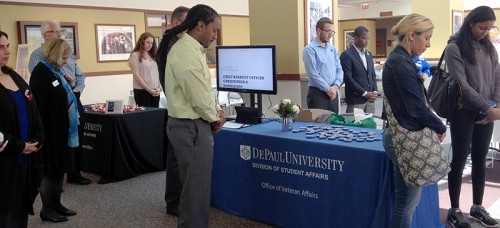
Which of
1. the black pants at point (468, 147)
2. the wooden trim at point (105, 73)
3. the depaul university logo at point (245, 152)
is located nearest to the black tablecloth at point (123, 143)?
the depaul university logo at point (245, 152)

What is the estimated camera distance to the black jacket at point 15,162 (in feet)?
7.81

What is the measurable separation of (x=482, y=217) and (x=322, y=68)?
6.28 feet

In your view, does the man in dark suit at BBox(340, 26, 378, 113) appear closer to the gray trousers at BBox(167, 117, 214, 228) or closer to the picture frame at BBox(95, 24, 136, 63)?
the gray trousers at BBox(167, 117, 214, 228)

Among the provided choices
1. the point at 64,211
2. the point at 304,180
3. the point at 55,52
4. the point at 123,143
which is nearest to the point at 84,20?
the point at 123,143

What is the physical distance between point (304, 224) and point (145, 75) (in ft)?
9.55

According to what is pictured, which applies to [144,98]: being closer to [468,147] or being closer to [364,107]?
[364,107]

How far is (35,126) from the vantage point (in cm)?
264

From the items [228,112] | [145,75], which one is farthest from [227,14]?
[145,75]

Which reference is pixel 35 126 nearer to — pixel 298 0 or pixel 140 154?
pixel 140 154

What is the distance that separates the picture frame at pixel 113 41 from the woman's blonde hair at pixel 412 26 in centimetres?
639

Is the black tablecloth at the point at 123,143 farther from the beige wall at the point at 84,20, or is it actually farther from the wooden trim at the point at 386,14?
the wooden trim at the point at 386,14

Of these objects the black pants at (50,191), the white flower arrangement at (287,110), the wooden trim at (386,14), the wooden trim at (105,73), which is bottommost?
the black pants at (50,191)

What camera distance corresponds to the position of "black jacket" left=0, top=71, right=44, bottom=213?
238cm

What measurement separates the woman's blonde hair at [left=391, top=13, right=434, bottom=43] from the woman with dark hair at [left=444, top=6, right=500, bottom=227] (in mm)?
821
